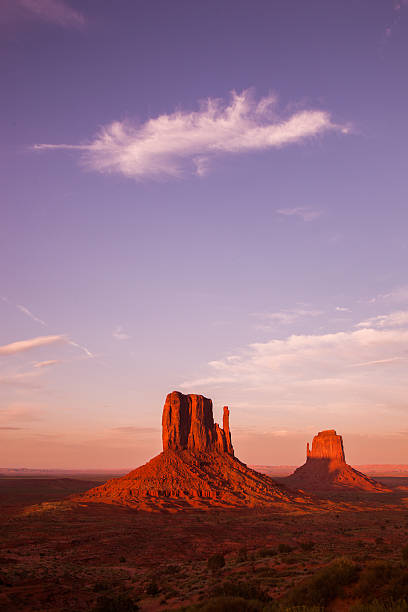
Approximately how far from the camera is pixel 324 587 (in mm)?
15805

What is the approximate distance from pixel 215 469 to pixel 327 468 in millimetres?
75986

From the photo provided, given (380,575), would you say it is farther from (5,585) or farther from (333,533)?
(333,533)

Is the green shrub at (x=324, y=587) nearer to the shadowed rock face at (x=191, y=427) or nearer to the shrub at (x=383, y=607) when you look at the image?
the shrub at (x=383, y=607)

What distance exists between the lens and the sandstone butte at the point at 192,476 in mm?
79062

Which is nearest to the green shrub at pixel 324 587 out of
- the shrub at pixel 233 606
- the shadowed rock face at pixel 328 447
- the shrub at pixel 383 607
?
the shrub at pixel 233 606

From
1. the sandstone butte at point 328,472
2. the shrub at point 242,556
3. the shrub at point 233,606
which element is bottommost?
the sandstone butte at point 328,472

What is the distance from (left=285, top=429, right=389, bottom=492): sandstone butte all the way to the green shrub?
12441 centimetres

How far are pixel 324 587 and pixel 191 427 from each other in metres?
89.2

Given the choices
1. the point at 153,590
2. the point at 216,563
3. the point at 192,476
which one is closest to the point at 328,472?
the point at 192,476

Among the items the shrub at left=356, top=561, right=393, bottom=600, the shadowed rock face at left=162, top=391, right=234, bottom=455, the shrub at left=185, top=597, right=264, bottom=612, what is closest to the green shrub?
the shrub at left=356, top=561, right=393, bottom=600

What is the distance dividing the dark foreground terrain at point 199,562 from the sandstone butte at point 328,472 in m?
74.9

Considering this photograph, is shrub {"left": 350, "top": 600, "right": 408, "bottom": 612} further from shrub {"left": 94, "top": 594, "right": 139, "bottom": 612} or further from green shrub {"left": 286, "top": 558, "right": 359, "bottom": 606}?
shrub {"left": 94, "top": 594, "right": 139, "bottom": 612}

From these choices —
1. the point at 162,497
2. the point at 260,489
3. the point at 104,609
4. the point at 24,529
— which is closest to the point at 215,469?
the point at 260,489

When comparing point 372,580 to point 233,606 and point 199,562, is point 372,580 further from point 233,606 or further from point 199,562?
point 199,562
